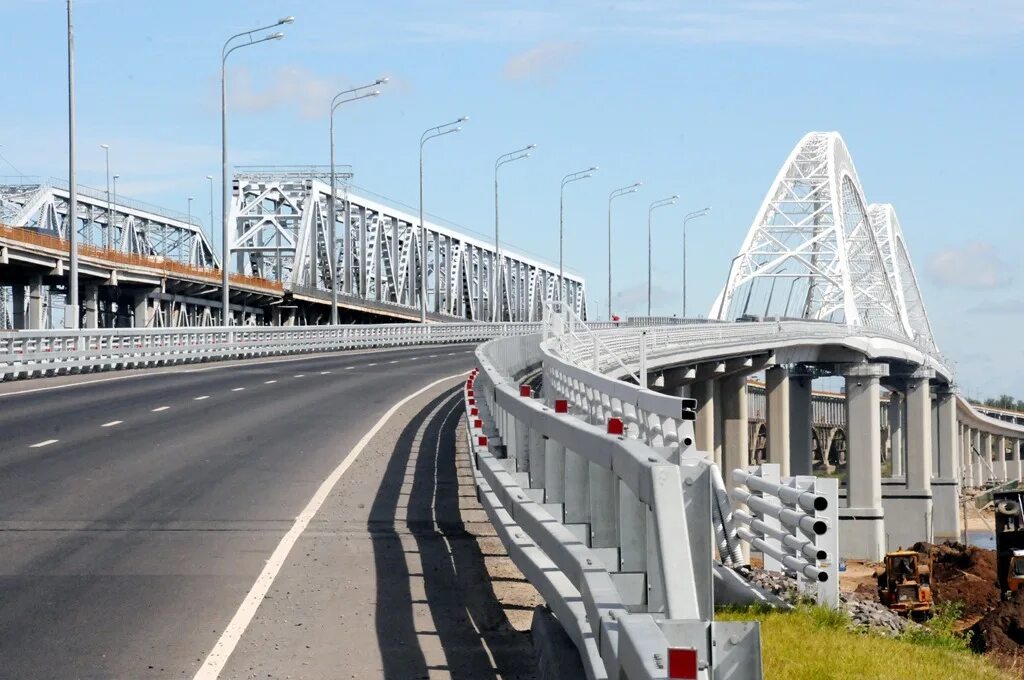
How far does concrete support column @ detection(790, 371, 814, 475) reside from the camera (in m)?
87.6

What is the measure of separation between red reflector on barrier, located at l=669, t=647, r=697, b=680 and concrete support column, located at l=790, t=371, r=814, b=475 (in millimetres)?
84295

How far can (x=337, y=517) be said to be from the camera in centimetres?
1388

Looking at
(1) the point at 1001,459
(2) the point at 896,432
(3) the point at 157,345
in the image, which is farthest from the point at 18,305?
(1) the point at 1001,459

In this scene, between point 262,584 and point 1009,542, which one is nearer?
point 262,584

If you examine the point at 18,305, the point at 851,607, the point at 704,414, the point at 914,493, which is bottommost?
the point at 914,493

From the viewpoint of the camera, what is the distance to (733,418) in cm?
7875

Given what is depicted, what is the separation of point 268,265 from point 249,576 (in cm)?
13326

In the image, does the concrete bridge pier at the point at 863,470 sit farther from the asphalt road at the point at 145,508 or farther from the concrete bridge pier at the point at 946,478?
the asphalt road at the point at 145,508

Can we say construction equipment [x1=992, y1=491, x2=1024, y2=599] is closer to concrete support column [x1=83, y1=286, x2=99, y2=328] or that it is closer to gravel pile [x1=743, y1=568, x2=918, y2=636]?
gravel pile [x1=743, y1=568, x2=918, y2=636]

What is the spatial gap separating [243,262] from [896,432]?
6286 centimetres

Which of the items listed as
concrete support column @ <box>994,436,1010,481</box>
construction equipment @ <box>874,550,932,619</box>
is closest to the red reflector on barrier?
construction equipment @ <box>874,550,932,619</box>

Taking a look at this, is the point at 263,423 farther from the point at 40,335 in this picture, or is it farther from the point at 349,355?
the point at 349,355

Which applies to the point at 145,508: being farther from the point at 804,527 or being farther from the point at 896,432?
the point at 896,432

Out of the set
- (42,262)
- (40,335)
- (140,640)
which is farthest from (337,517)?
(42,262)
